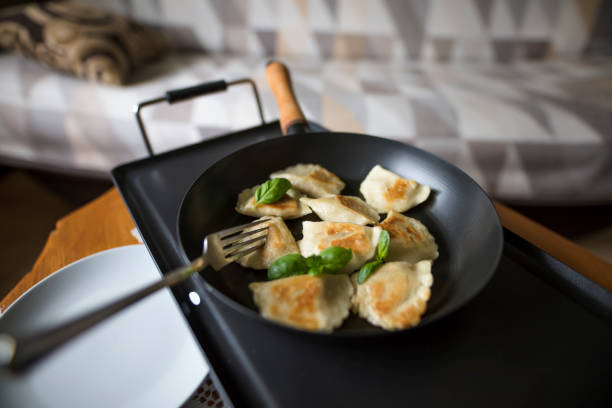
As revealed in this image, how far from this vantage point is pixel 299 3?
2.26 meters

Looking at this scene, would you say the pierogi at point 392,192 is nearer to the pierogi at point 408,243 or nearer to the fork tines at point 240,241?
the pierogi at point 408,243

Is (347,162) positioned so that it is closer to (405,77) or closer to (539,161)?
(539,161)

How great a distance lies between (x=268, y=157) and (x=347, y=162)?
0.21 meters

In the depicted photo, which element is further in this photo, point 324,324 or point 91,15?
point 91,15

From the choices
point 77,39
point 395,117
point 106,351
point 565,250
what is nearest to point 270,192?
point 106,351

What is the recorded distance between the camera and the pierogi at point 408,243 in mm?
775

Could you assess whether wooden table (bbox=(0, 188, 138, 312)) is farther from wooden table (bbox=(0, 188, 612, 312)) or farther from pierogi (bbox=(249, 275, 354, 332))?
pierogi (bbox=(249, 275, 354, 332))

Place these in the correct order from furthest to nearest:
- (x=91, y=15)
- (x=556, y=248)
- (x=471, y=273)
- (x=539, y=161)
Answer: (x=91, y=15) → (x=539, y=161) → (x=556, y=248) → (x=471, y=273)

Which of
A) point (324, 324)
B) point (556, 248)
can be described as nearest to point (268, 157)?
point (324, 324)

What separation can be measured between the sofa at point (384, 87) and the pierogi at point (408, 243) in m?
1.08

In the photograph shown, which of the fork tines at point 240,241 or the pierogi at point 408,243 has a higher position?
the fork tines at point 240,241

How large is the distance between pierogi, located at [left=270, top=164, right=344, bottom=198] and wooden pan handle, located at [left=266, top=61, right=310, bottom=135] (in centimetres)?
13

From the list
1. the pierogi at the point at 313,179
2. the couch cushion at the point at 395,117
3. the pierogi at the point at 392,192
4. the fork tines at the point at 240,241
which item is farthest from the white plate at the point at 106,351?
the couch cushion at the point at 395,117

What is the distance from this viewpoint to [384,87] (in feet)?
6.75
